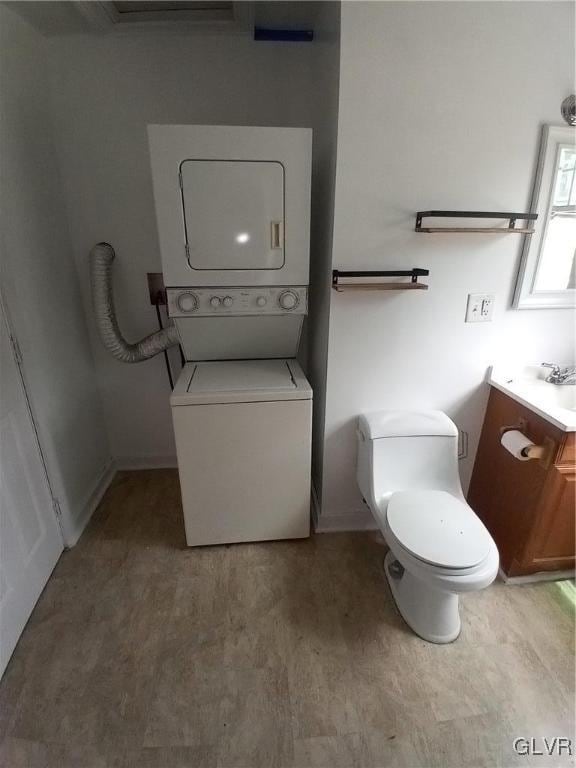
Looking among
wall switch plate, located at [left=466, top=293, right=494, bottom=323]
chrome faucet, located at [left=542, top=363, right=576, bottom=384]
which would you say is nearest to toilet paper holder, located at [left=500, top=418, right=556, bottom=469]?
chrome faucet, located at [left=542, top=363, right=576, bottom=384]

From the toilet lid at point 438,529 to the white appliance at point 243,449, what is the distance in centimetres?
47

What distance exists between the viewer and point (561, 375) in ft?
5.58

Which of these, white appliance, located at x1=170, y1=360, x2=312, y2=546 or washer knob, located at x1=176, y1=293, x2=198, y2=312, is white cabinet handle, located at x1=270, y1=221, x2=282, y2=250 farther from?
white appliance, located at x1=170, y1=360, x2=312, y2=546

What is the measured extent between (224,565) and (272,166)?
177cm

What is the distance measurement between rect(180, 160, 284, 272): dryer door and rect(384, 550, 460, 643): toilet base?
1.44 meters

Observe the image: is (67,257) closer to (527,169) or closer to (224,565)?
(224,565)

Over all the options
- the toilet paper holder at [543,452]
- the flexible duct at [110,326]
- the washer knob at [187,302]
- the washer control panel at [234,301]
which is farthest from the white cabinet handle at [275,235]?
the toilet paper holder at [543,452]

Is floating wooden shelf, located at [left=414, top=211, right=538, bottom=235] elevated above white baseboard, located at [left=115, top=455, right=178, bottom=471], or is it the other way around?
floating wooden shelf, located at [left=414, top=211, right=538, bottom=235]

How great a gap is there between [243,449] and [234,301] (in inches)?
25.9

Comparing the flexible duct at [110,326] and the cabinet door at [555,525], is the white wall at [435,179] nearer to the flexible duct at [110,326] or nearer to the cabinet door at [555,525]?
the cabinet door at [555,525]

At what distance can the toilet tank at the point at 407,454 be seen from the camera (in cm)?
164

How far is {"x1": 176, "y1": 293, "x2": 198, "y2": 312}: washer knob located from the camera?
1625 millimetres

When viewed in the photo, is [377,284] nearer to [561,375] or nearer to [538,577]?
[561,375]

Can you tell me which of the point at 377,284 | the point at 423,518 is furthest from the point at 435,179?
the point at 423,518
